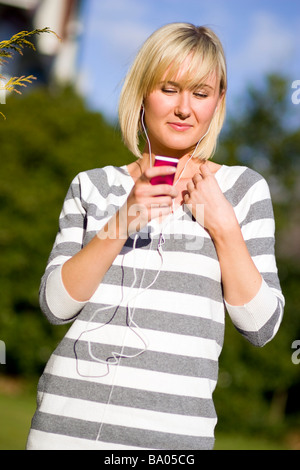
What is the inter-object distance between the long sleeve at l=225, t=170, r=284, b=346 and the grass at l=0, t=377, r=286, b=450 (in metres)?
5.95

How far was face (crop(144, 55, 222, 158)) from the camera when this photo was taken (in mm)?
2018

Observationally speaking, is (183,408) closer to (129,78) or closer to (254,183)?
(254,183)

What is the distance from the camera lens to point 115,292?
6.43ft

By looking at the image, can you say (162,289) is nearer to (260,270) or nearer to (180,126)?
(260,270)

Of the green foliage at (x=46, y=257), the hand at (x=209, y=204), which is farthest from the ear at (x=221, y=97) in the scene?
the green foliage at (x=46, y=257)

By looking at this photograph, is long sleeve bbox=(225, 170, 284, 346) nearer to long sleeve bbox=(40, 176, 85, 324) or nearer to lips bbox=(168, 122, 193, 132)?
lips bbox=(168, 122, 193, 132)

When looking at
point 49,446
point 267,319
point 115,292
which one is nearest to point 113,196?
point 115,292

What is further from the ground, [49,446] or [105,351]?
[105,351]

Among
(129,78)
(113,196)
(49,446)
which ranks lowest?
(49,446)

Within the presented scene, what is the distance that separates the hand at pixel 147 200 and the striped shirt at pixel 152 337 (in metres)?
0.22

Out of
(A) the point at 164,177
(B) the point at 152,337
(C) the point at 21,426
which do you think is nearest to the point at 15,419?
(C) the point at 21,426

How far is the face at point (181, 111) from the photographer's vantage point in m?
2.02
